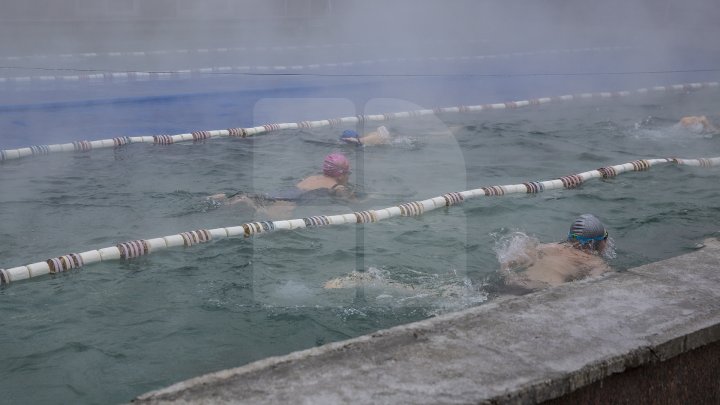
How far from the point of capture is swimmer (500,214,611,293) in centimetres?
562

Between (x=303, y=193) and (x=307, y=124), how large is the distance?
11.9ft

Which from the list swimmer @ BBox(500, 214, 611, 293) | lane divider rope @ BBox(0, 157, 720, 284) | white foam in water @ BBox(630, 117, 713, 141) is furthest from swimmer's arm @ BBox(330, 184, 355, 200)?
white foam in water @ BBox(630, 117, 713, 141)

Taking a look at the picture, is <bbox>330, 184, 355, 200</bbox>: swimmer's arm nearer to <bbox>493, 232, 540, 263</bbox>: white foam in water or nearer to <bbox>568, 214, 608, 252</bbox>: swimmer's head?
<bbox>493, 232, 540, 263</bbox>: white foam in water

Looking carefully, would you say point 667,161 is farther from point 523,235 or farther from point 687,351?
point 687,351

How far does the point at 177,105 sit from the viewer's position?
42.3 feet

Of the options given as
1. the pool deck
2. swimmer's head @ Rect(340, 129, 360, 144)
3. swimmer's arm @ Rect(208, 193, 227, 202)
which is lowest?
swimmer's arm @ Rect(208, 193, 227, 202)

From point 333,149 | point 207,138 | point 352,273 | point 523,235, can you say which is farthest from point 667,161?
point 207,138

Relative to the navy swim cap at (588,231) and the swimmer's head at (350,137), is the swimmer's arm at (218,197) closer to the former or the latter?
the swimmer's head at (350,137)

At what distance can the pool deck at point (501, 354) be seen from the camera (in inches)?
101

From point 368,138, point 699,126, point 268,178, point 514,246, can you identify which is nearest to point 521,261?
point 514,246

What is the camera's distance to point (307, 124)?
1126 centimetres

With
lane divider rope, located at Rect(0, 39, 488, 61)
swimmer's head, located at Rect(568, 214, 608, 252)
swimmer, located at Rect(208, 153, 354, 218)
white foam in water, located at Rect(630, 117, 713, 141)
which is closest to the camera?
swimmer's head, located at Rect(568, 214, 608, 252)

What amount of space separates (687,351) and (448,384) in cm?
111

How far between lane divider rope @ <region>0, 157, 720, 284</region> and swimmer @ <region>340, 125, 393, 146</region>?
233 cm
